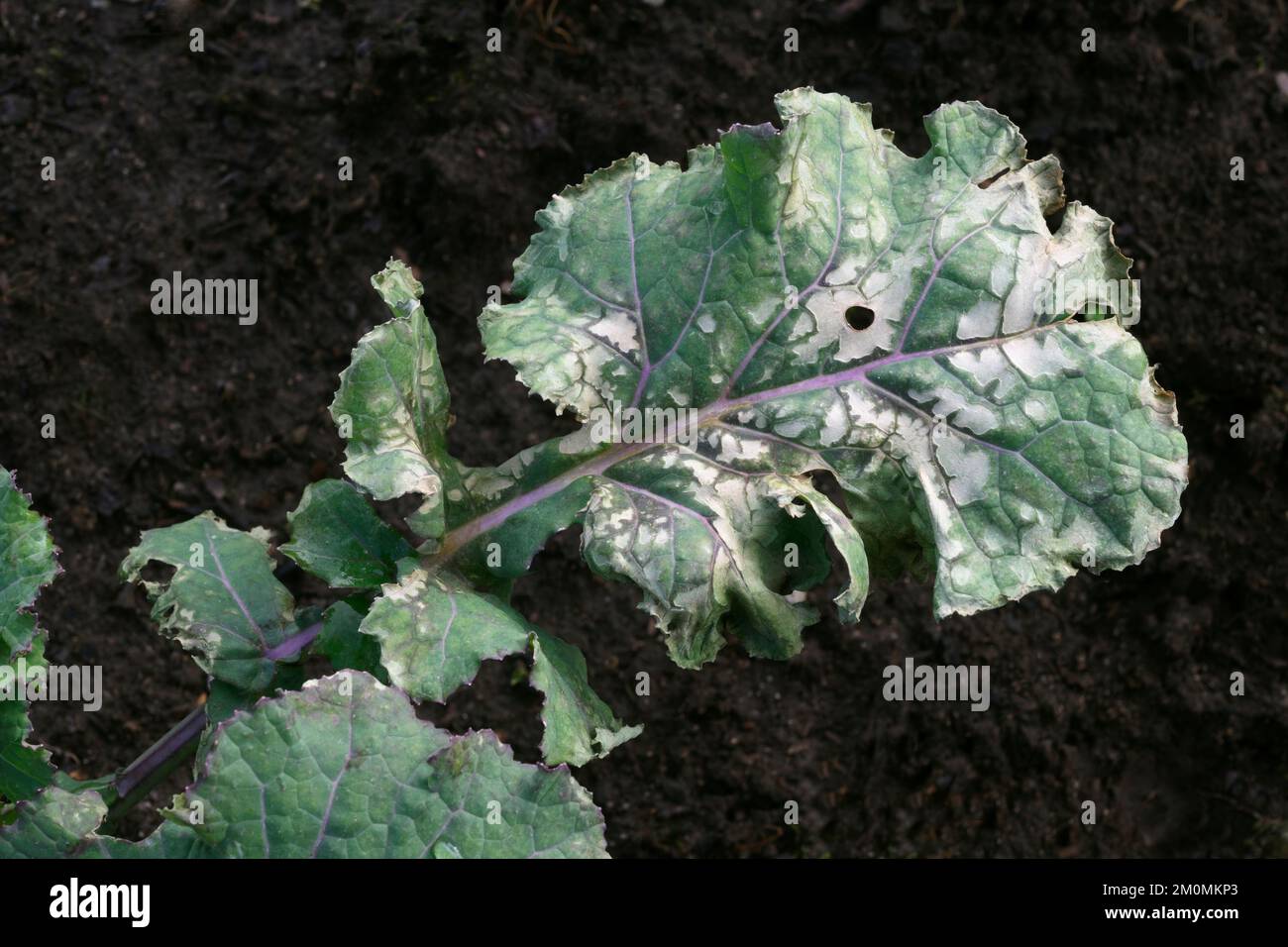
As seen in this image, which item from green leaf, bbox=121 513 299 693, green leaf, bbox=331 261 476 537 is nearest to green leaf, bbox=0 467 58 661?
green leaf, bbox=121 513 299 693

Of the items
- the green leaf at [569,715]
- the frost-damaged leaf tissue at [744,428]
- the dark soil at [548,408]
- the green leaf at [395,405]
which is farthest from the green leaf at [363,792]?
the dark soil at [548,408]

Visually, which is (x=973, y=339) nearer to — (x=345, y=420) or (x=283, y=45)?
(x=345, y=420)

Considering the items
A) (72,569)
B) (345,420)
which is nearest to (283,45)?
(72,569)

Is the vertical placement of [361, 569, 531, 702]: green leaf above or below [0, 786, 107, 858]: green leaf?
above

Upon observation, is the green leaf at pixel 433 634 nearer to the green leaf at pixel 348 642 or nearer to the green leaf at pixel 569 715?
the green leaf at pixel 569 715

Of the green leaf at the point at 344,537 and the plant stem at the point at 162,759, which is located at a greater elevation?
the green leaf at the point at 344,537

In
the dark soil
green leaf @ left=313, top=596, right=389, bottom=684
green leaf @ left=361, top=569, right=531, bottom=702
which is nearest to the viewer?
green leaf @ left=361, top=569, right=531, bottom=702

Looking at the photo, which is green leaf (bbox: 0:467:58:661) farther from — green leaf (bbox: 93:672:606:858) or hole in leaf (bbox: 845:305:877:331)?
hole in leaf (bbox: 845:305:877:331)

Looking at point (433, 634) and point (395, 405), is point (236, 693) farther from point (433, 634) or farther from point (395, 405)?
point (395, 405)
